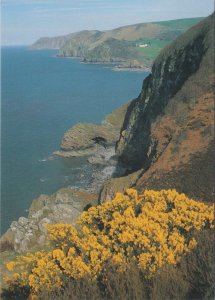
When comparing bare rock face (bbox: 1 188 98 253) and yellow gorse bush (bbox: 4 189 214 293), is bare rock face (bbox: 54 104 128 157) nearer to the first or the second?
bare rock face (bbox: 1 188 98 253)

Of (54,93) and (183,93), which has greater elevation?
(183,93)

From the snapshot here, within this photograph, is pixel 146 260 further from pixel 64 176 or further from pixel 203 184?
pixel 64 176

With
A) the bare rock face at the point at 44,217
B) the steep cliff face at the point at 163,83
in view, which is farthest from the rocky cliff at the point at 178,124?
the bare rock face at the point at 44,217

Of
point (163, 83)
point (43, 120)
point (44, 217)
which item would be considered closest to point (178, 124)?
point (44, 217)

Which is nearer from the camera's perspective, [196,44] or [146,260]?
[146,260]

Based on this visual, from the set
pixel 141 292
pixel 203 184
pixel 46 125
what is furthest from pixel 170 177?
pixel 46 125

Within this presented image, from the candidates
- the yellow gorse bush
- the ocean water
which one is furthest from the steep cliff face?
the yellow gorse bush

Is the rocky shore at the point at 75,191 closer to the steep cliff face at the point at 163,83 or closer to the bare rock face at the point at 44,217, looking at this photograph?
the bare rock face at the point at 44,217
